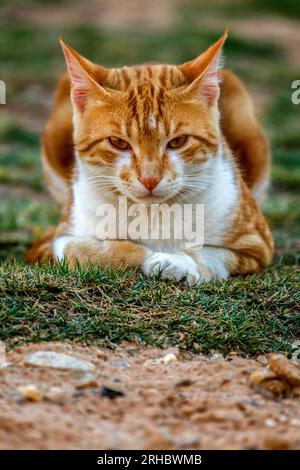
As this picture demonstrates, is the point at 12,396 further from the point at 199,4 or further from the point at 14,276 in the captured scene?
the point at 199,4

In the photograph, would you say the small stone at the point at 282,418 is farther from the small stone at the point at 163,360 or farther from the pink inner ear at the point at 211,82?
the pink inner ear at the point at 211,82

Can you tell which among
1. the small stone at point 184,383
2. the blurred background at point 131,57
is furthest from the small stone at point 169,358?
the blurred background at point 131,57

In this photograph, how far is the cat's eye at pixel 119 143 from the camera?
4354mm

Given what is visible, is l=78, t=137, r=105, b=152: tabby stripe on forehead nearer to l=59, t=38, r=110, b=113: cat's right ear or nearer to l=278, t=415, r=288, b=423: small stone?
l=59, t=38, r=110, b=113: cat's right ear

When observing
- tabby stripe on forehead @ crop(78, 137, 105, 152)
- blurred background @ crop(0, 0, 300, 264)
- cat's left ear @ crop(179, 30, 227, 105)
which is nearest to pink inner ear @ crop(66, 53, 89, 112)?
tabby stripe on forehead @ crop(78, 137, 105, 152)

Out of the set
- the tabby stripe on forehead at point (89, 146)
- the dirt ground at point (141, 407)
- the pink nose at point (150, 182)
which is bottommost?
the dirt ground at point (141, 407)

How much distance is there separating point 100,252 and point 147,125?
2.61 feet

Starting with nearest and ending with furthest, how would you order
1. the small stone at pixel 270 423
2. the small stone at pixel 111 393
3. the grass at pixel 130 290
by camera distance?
the small stone at pixel 270 423
the small stone at pixel 111 393
the grass at pixel 130 290

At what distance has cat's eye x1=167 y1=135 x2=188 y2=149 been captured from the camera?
4.36 meters

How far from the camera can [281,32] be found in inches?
790

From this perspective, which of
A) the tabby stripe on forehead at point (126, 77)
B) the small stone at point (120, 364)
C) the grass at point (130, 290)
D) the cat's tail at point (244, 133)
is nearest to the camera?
the small stone at point (120, 364)

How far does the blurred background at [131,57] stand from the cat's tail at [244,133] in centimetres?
60
